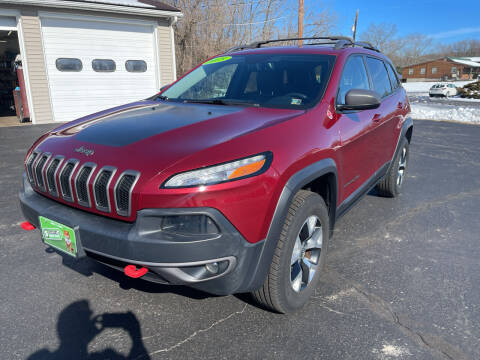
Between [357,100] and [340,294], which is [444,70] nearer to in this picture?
[357,100]

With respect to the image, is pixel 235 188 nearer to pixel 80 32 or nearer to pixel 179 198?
pixel 179 198

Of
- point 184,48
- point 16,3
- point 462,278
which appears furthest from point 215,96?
point 184,48

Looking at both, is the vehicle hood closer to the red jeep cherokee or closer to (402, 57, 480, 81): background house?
the red jeep cherokee

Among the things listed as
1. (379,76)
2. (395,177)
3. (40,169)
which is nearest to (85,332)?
(40,169)

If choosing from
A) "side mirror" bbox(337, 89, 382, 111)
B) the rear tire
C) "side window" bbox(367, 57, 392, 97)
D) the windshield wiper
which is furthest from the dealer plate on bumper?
the rear tire

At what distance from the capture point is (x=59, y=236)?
2158 millimetres

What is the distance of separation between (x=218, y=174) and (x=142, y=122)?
3.03 feet

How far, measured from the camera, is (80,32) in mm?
11656

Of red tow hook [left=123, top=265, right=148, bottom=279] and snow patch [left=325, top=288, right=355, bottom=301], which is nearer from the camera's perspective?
red tow hook [left=123, top=265, right=148, bottom=279]

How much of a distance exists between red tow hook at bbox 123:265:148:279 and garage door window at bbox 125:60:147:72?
12.2m

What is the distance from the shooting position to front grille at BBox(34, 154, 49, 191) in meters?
2.39

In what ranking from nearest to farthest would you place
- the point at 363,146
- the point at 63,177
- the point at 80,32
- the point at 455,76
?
the point at 63,177
the point at 363,146
the point at 80,32
the point at 455,76

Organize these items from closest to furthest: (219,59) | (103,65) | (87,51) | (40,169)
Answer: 1. (40,169)
2. (219,59)
3. (87,51)
4. (103,65)

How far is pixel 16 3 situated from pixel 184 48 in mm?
13002
